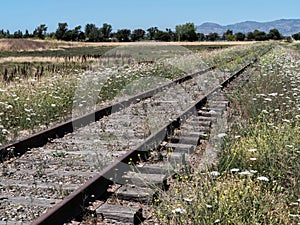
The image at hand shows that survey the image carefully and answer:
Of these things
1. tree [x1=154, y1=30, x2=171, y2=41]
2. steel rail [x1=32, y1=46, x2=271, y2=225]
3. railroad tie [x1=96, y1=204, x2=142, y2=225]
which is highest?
tree [x1=154, y1=30, x2=171, y2=41]

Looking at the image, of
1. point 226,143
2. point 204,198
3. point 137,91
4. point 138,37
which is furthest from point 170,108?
point 138,37

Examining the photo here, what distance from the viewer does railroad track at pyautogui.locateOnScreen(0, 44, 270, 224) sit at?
3.95 metres

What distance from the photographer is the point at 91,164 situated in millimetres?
5410

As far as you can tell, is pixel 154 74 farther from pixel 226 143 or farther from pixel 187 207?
pixel 187 207

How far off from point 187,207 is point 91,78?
942 centimetres

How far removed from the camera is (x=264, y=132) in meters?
5.80

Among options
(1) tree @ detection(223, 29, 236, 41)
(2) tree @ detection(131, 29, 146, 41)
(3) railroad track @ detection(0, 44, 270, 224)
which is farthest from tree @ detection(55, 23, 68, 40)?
(3) railroad track @ detection(0, 44, 270, 224)

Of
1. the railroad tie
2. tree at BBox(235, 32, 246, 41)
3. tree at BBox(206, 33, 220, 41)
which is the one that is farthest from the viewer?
tree at BBox(235, 32, 246, 41)

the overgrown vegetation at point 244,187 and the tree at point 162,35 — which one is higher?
the tree at point 162,35

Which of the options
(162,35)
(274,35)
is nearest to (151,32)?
(162,35)

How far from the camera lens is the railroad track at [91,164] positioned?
3947 millimetres

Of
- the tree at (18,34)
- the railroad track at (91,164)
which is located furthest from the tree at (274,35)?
the railroad track at (91,164)

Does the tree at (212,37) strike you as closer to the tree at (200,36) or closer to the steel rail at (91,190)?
the tree at (200,36)

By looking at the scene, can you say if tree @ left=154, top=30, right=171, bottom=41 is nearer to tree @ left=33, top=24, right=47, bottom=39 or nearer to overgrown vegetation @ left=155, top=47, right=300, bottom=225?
tree @ left=33, top=24, right=47, bottom=39
